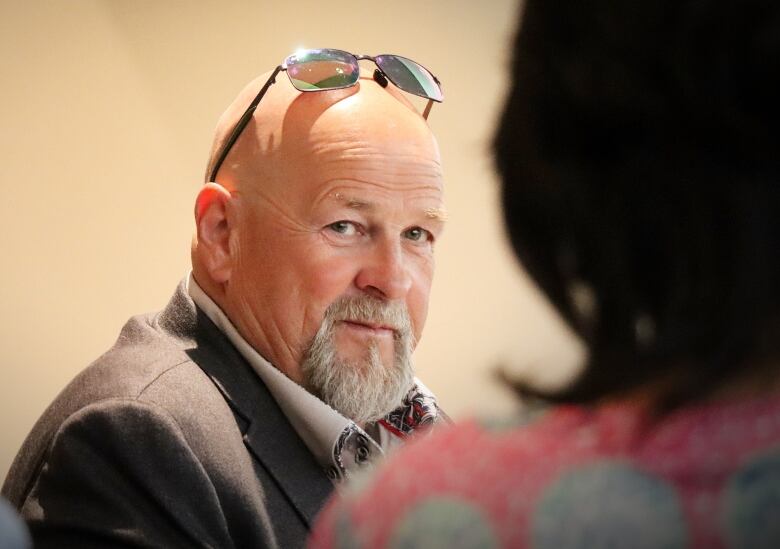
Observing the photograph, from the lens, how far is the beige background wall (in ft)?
8.78

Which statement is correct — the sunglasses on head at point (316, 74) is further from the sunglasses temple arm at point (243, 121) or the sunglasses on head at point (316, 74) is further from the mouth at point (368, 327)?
the mouth at point (368, 327)

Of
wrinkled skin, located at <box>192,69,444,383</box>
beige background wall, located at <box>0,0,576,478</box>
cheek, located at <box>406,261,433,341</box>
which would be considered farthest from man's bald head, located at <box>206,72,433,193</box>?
beige background wall, located at <box>0,0,576,478</box>

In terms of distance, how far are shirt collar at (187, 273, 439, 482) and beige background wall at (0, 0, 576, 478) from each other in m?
0.90

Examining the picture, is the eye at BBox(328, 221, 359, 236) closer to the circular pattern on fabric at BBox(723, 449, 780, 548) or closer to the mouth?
the mouth

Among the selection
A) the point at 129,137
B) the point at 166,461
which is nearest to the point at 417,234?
the point at 166,461

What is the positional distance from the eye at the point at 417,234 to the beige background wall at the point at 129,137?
65 centimetres

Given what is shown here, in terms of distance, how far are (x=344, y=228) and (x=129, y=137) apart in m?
1.10

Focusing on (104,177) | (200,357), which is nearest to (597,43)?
(200,357)

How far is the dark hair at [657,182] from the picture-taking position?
2.14ft

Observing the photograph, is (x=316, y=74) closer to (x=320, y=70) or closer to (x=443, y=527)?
(x=320, y=70)

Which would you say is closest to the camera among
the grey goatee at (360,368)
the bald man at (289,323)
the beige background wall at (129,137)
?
the bald man at (289,323)

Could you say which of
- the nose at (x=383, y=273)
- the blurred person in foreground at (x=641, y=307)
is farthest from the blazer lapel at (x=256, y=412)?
the blurred person in foreground at (x=641, y=307)

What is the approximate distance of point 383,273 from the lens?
1.90 meters

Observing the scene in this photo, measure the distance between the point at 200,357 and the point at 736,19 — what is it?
4.08ft
